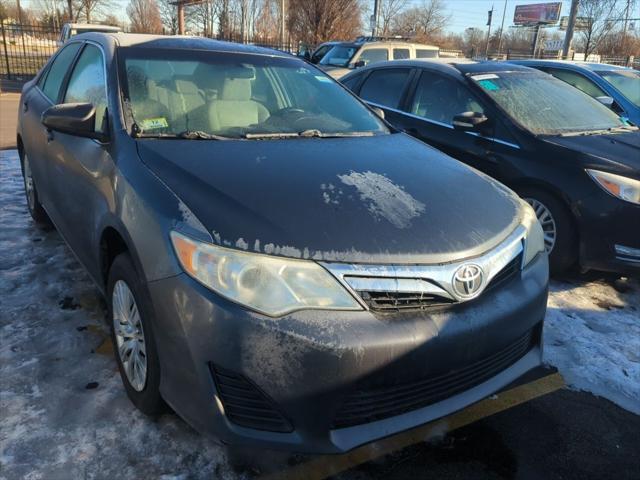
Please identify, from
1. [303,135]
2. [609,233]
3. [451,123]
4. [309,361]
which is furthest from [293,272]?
[451,123]

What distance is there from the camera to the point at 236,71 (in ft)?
10.7

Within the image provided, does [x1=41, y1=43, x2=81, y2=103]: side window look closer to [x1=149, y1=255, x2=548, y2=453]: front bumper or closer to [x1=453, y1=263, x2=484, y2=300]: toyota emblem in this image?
[x1=149, y1=255, x2=548, y2=453]: front bumper

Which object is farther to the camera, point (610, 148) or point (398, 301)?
point (610, 148)

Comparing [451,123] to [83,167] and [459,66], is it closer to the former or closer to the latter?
[459,66]

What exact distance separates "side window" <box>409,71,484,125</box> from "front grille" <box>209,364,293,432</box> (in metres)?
3.60

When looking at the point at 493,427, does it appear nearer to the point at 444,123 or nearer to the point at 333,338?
the point at 333,338

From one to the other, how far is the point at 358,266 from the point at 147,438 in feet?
3.90

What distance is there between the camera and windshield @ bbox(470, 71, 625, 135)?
173 inches

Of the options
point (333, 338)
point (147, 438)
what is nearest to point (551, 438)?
point (333, 338)

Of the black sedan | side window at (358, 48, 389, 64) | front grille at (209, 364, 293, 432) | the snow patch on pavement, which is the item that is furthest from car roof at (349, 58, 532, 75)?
side window at (358, 48, 389, 64)

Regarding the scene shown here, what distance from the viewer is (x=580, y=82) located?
7262 millimetres

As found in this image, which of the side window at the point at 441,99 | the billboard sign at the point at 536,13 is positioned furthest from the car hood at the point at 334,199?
the billboard sign at the point at 536,13

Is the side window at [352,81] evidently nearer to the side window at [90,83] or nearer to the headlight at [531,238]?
the side window at [90,83]

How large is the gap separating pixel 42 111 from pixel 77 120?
1521mm
